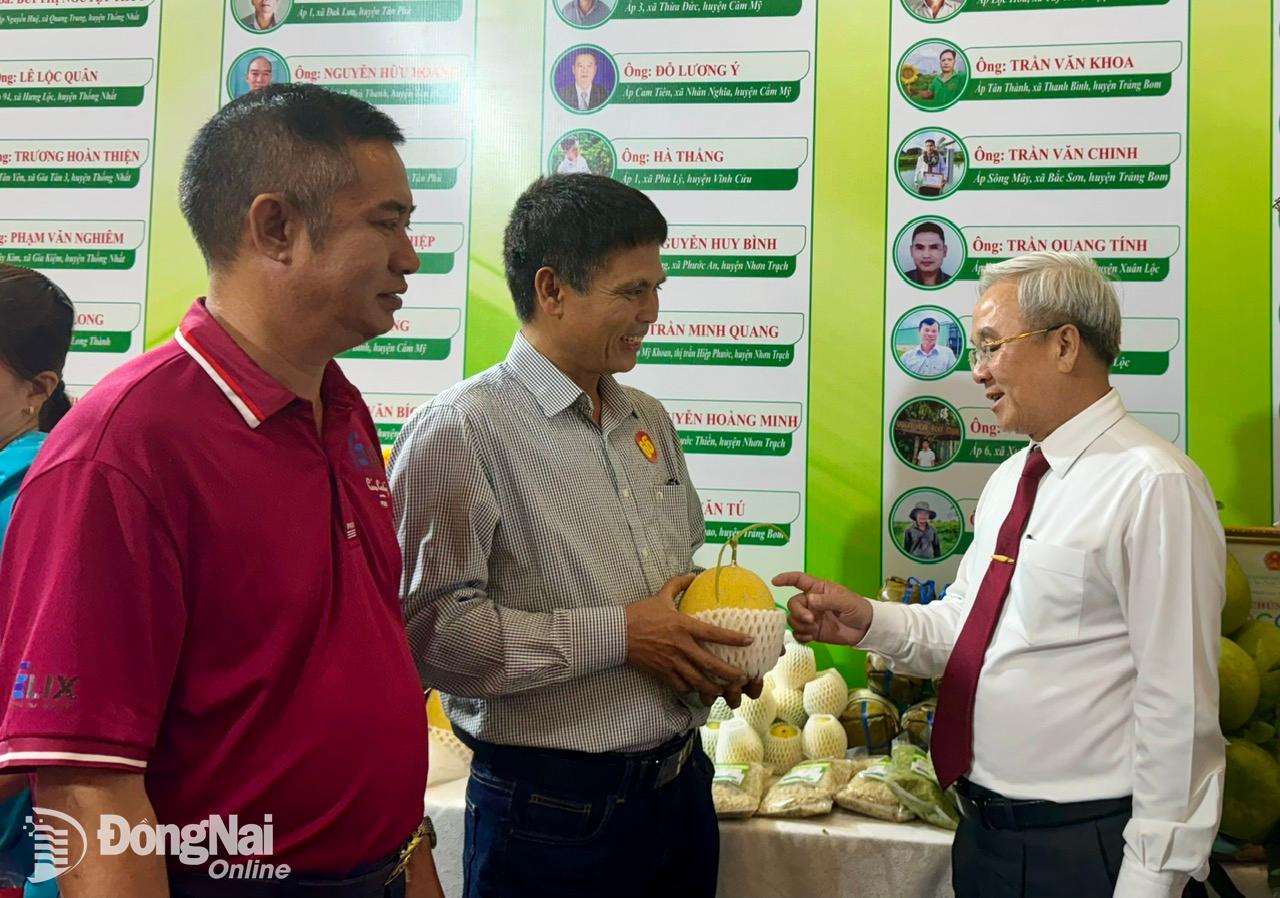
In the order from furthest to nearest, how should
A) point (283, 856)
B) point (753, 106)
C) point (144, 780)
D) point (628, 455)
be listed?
point (753, 106) < point (628, 455) < point (283, 856) < point (144, 780)

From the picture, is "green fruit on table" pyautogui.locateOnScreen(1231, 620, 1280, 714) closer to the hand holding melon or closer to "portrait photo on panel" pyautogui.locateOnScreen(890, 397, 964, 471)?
"portrait photo on panel" pyautogui.locateOnScreen(890, 397, 964, 471)

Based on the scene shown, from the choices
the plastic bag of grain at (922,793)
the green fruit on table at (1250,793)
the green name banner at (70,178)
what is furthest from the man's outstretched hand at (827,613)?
the green name banner at (70,178)

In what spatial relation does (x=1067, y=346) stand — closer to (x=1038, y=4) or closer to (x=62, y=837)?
(x=1038, y=4)

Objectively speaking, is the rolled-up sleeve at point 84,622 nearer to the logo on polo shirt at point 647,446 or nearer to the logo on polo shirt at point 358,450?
the logo on polo shirt at point 358,450

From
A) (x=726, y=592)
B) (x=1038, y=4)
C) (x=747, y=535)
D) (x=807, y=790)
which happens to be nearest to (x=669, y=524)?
(x=726, y=592)

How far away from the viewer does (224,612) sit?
107 centimetres

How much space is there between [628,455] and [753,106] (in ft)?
4.42

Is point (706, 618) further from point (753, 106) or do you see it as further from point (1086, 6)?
point (1086, 6)

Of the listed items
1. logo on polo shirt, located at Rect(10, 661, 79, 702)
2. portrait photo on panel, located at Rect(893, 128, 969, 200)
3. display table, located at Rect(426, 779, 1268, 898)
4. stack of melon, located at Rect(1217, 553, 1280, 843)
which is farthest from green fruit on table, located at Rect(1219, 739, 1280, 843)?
logo on polo shirt, located at Rect(10, 661, 79, 702)

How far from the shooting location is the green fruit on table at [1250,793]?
6.73ft

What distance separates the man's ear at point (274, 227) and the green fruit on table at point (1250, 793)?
2084 mm

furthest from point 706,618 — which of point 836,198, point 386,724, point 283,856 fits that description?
point 836,198

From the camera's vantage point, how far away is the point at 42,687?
3.09 feet

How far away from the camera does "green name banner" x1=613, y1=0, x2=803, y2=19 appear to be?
2844mm
